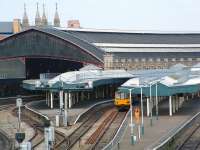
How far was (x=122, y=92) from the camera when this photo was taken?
6194cm

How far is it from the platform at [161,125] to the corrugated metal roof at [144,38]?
6983cm

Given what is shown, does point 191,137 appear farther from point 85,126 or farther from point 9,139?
point 9,139

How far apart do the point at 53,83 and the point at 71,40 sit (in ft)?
92.2

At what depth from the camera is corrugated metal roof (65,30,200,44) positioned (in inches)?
5482

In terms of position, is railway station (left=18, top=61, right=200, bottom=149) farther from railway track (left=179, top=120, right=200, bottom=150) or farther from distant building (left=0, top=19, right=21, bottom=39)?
distant building (left=0, top=19, right=21, bottom=39)

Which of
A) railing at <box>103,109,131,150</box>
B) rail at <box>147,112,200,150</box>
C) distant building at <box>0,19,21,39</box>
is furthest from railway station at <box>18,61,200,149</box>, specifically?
distant building at <box>0,19,21,39</box>

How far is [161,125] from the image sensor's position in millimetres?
49188

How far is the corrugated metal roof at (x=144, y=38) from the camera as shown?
139250 millimetres

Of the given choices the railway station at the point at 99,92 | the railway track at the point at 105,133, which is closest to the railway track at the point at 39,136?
the railway station at the point at 99,92

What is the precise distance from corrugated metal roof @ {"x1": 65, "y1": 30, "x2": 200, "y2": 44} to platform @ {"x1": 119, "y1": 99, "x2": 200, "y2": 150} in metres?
69.8

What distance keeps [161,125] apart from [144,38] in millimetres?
96845

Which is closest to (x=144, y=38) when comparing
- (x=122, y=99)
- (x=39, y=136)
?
(x=122, y=99)

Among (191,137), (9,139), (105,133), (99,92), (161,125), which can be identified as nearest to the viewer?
(191,137)

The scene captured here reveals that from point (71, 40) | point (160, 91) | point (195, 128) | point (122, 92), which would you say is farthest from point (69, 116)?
point (71, 40)
